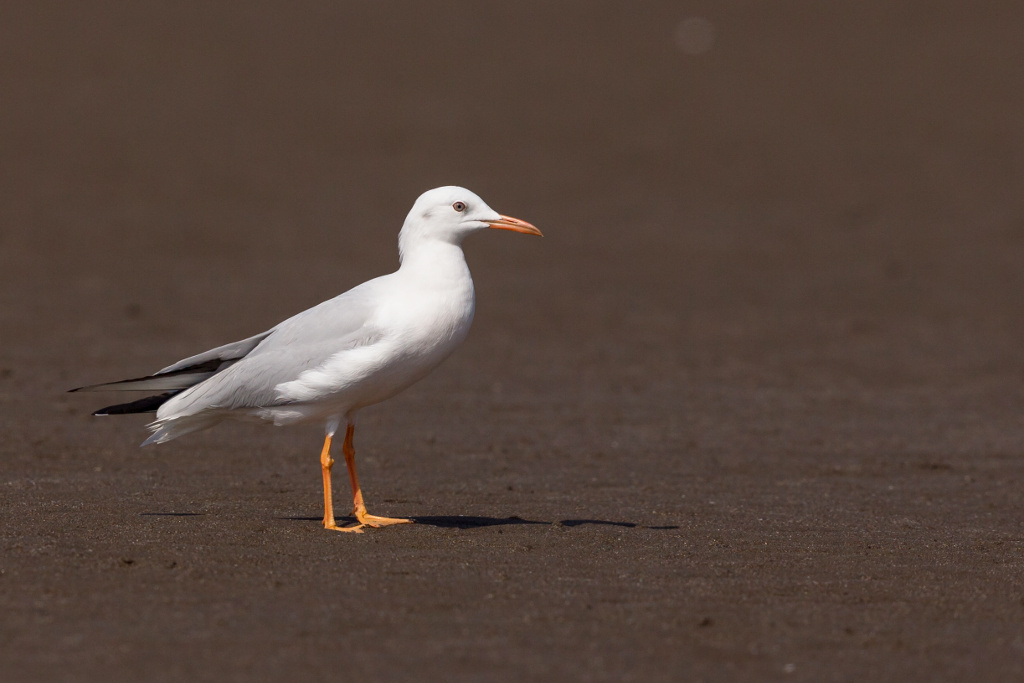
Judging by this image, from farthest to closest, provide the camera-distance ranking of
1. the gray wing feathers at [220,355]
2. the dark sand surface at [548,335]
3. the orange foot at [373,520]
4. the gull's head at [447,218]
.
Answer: the gray wing feathers at [220,355] → the gull's head at [447,218] → the orange foot at [373,520] → the dark sand surface at [548,335]

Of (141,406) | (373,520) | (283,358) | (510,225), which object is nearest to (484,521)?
(373,520)

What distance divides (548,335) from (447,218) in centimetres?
826

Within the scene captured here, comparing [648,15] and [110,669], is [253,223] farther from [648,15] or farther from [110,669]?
[110,669]

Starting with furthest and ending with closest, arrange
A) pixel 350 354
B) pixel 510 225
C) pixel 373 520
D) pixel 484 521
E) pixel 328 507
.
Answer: pixel 484 521
pixel 510 225
pixel 373 520
pixel 328 507
pixel 350 354

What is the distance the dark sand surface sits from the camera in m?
6.34

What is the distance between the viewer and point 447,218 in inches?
336

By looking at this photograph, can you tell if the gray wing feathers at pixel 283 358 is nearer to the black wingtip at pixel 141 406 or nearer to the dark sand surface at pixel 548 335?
the black wingtip at pixel 141 406

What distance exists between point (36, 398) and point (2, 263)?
6.53 metres

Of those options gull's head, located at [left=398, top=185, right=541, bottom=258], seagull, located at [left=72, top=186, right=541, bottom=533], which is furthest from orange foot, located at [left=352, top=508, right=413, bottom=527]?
gull's head, located at [left=398, top=185, right=541, bottom=258]

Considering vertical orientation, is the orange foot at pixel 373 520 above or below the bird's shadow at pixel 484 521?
above

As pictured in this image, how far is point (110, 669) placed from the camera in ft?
18.3

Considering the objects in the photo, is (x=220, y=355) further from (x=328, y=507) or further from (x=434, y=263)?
(x=434, y=263)

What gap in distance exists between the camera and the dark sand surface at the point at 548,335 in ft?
20.8

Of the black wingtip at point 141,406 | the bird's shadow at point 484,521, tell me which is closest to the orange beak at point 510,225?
the bird's shadow at point 484,521
